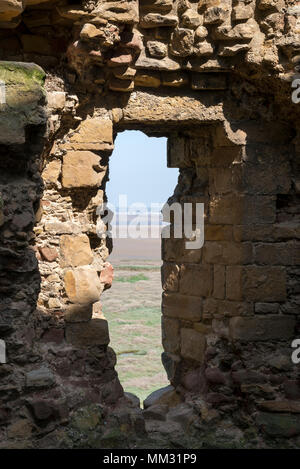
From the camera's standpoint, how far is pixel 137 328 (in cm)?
1113

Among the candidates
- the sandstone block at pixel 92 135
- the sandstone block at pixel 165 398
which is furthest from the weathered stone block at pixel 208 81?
the sandstone block at pixel 165 398

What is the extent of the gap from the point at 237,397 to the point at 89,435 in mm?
1347

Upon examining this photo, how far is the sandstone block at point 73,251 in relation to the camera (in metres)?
4.40

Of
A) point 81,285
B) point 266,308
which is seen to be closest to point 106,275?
point 81,285

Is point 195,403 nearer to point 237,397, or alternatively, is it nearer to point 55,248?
point 237,397

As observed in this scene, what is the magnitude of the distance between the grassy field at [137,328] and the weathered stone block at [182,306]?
2625 millimetres

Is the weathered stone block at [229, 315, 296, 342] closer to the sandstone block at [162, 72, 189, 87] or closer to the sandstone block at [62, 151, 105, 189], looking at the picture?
the sandstone block at [62, 151, 105, 189]

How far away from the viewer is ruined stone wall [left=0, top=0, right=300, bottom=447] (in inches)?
165

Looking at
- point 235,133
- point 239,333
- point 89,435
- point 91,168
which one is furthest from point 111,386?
point 235,133

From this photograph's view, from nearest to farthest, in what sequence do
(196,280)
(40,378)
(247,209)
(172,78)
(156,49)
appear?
(40,378)
(156,49)
(172,78)
(247,209)
(196,280)

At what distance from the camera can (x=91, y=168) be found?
4438mm

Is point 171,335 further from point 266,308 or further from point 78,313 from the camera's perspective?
point 78,313

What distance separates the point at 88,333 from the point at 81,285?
14.5 inches

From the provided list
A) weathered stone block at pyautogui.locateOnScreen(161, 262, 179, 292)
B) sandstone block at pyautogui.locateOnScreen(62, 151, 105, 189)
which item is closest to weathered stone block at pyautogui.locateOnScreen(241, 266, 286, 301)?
weathered stone block at pyautogui.locateOnScreen(161, 262, 179, 292)
